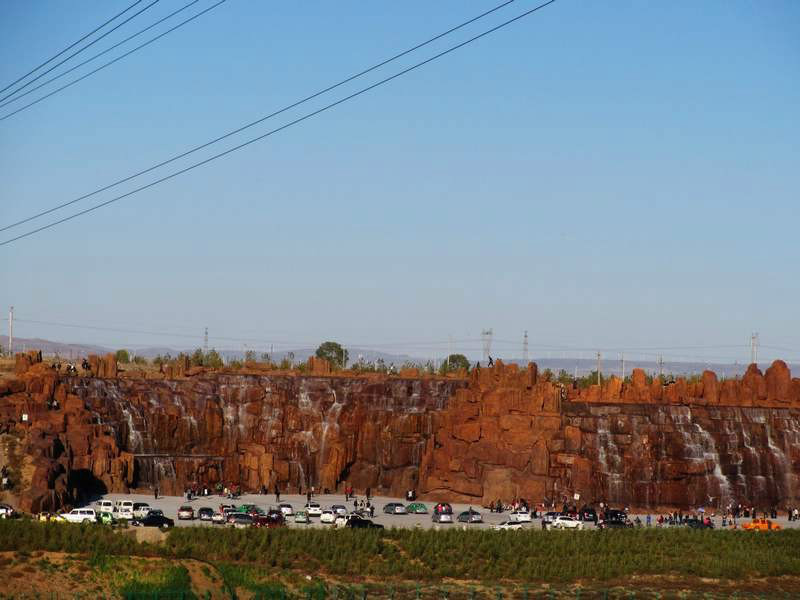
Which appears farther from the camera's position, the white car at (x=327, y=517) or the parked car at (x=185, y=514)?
the white car at (x=327, y=517)

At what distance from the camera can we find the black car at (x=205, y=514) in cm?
8912

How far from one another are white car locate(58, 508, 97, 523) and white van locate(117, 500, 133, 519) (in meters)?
2.26

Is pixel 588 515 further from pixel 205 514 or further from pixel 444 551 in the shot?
pixel 205 514

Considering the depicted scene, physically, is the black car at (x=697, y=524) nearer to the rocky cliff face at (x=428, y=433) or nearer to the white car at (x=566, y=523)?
the white car at (x=566, y=523)

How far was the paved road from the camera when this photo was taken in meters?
92.0

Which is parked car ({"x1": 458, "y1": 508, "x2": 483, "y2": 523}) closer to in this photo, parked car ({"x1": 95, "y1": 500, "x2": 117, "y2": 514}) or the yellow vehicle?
the yellow vehicle

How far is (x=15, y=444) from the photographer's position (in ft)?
319

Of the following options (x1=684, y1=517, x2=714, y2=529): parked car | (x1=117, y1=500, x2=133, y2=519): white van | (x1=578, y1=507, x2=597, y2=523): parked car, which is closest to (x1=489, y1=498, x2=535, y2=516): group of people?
(x1=578, y1=507, x2=597, y2=523): parked car

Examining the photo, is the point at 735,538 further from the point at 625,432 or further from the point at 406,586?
the point at 406,586

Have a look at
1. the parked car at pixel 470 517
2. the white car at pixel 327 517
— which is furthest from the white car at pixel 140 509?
the parked car at pixel 470 517

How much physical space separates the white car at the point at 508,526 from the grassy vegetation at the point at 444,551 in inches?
120

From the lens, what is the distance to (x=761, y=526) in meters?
95.1

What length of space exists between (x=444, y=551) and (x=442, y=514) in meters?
17.5

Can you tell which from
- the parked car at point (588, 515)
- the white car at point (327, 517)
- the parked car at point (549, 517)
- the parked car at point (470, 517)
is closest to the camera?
the white car at point (327, 517)
